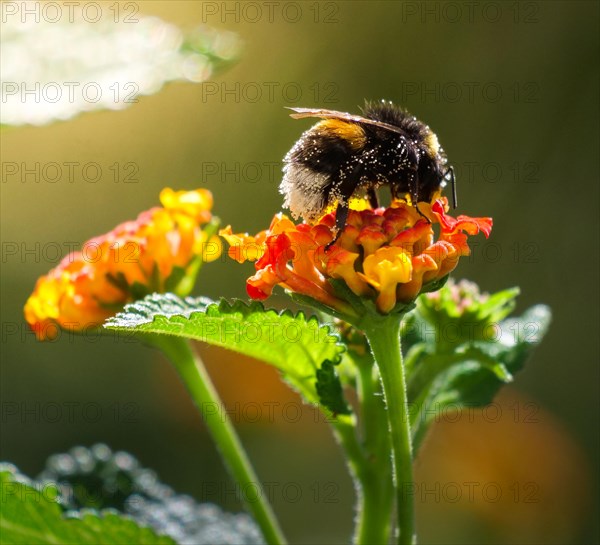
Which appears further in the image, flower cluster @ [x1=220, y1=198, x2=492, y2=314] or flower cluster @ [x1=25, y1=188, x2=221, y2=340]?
flower cluster @ [x1=25, y1=188, x2=221, y2=340]

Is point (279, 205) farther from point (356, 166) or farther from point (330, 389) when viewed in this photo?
point (330, 389)

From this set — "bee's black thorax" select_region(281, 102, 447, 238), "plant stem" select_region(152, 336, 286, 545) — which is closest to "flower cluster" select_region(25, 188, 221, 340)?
"plant stem" select_region(152, 336, 286, 545)

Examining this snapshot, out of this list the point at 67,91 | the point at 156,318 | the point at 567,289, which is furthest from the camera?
the point at 567,289

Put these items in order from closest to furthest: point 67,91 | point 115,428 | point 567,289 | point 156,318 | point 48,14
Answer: point 156,318
point 67,91
point 48,14
point 115,428
point 567,289

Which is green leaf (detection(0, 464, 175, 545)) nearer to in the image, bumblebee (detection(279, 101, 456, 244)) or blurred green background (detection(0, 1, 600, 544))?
A: bumblebee (detection(279, 101, 456, 244))

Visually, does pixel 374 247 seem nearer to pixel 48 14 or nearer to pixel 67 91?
pixel 67 91

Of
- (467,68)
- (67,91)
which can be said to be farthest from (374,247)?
(467,68)

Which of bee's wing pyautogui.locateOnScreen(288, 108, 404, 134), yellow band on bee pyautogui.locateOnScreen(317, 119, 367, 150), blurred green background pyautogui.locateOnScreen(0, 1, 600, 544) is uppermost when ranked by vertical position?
bee's wing pyautogui.locateOnScreen(288, 108, 404, 134)

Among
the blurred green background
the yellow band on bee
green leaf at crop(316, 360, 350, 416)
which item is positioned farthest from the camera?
the blurred green background
